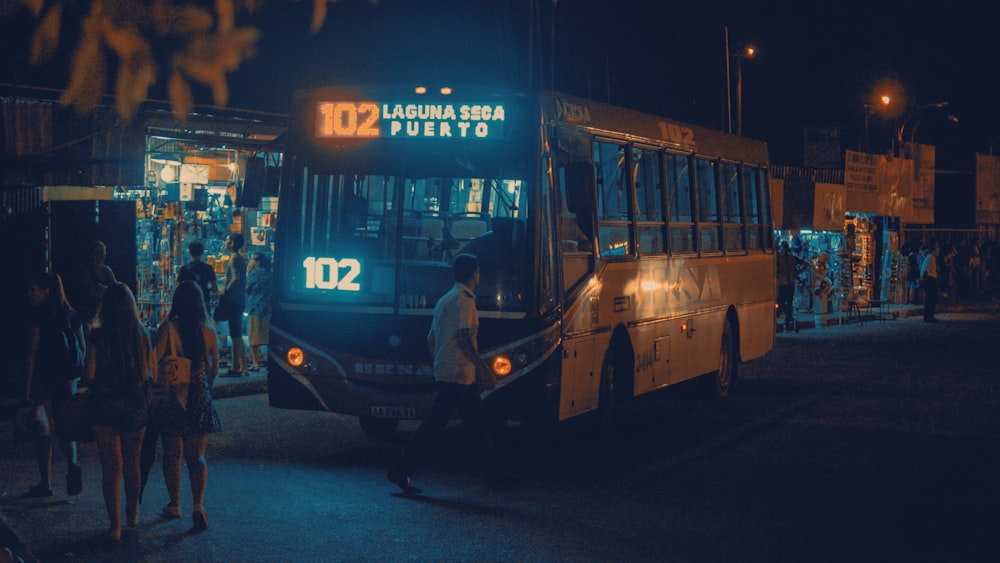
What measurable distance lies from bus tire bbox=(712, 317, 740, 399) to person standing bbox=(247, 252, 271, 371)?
5789 mm

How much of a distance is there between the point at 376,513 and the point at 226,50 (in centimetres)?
416

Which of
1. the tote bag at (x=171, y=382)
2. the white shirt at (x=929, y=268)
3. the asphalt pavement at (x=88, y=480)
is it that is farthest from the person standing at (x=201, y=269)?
the white shirt at (x=929, y=268)

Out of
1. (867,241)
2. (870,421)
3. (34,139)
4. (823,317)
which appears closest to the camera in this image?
(870,421)

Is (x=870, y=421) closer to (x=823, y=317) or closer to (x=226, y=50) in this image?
(x=226, y=50)

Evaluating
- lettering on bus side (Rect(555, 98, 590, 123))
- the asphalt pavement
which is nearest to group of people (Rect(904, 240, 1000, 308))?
the asphalt pavement

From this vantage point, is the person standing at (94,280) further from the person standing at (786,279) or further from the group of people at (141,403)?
the person standing at (786,279)

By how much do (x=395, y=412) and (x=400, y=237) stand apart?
1.43m

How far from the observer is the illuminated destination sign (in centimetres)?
1116

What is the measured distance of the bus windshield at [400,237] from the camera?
36.2 feet

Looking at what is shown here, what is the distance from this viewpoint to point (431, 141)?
11.2m

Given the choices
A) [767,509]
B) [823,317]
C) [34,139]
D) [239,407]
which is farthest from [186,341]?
[823,317]

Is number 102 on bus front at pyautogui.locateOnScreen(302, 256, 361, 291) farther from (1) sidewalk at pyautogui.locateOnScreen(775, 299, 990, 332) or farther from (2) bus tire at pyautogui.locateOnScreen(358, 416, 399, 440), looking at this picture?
(1) sidewalk at pyautogui.locateOnScreen(775, 299, 990, 332)

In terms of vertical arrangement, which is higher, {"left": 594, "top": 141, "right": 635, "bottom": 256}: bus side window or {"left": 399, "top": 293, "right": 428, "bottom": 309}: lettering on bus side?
{"left": 594, "top": 141, "right": 635, "bottom": 256}: bus side window

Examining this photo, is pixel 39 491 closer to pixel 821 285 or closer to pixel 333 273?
pixel 333 273
